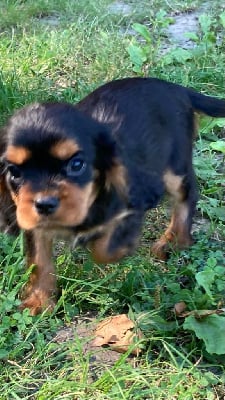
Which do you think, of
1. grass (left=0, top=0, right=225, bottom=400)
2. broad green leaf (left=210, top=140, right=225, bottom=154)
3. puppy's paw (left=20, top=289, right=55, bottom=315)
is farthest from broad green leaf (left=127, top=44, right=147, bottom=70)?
puppy's paw (left=20, top=289, right=55, bottom=315)

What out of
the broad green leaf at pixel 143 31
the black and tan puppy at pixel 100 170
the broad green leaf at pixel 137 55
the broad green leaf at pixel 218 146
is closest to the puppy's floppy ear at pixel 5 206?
the black and tan puppy at pixel 100 170

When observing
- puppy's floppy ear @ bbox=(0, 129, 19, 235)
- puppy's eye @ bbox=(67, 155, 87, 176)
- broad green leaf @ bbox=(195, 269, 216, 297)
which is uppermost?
puppy's eye @ bbox=(67, 155, 87, 176)

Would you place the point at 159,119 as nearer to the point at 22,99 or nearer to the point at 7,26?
the point at 22,99

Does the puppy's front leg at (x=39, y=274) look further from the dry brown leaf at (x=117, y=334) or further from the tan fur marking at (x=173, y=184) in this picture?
the tan fur marking at (x=173, y=184)

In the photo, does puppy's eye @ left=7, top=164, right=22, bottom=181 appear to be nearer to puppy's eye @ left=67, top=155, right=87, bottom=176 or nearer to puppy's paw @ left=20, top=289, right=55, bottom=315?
puppy's eye @ left=67, top=155, right=87, bottom=176

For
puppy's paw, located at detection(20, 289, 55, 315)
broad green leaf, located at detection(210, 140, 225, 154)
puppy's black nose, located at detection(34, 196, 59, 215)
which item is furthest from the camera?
broad green leaf, located at detection(210, 140, 225, 154)

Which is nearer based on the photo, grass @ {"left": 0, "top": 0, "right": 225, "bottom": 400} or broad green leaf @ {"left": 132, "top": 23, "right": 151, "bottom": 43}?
grass @ {"left": 0, "top": 0, "right": 225, "bottom": 400}

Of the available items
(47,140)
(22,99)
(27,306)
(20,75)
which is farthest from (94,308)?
(20,75)
